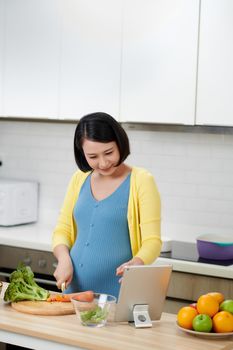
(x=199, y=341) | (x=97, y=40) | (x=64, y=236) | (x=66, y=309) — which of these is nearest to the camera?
(x=199, y=341)

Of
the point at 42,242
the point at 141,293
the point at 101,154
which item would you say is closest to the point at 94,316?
the point at 141,293

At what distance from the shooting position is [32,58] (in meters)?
4.71

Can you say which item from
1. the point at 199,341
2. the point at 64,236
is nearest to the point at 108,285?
the point at 64,236

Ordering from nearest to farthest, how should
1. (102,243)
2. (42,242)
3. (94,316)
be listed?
(94,316) < (102,243) < (42,242)

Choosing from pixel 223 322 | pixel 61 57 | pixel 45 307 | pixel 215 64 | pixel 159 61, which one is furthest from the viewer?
pixel 61 57

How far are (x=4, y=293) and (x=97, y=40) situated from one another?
1.89 m

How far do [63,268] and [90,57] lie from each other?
1.71m

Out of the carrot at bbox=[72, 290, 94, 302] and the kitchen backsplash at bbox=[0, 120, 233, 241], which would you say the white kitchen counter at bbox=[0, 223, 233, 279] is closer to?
the kitchen backsplash at bbox=[0, 120, 233, 241]

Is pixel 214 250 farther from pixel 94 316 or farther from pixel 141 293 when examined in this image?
pixel 94 316

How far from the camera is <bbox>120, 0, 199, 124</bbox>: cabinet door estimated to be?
13.6 ft

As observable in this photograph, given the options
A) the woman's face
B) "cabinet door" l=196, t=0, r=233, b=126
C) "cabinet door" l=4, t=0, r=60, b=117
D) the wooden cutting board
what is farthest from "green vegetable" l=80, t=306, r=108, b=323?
"cabinet door" l=4, t=0, r=60, b=117

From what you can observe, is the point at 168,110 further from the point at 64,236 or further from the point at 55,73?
the point at 64,236

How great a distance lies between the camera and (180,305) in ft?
13.3

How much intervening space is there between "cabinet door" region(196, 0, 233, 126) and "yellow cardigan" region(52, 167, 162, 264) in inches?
39.0
